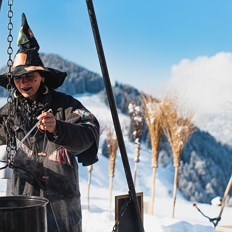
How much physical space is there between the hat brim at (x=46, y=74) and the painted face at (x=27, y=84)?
2cm

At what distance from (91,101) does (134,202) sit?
23100 mm

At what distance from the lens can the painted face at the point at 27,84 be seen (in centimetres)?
141

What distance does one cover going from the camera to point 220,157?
952 inches

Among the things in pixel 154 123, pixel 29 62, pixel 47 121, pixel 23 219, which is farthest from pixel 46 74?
pixel 154 123

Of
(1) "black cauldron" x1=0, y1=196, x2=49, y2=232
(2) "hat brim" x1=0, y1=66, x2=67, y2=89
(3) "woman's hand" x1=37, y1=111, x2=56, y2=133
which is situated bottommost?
(1) "black cauldron" x1=0, y1=196, x2=49, y2=232

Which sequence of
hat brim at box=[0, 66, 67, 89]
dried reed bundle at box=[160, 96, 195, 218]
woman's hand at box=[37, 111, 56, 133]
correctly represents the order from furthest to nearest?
dried reed bundle at box=[160, 96, 195, 218] < hat brim at box=[0, 66, 67, 89] < woman's hand at box=[37, 111, 56, 133]

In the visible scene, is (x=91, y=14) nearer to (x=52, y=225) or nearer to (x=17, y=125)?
(x=17, y=125)

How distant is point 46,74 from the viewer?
4.89 ft

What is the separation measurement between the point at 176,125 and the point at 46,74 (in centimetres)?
311

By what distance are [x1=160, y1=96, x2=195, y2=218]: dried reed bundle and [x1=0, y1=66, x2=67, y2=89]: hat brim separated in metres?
2.99

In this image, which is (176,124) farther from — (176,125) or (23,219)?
(23,219)

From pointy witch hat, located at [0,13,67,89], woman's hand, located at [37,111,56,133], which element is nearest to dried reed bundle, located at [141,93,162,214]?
pointy witch hat, located at [0,13,67,89]

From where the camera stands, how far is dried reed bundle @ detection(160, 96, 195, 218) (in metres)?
4.42

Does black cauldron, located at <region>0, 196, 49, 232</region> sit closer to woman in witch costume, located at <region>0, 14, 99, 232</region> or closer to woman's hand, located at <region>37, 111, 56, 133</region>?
woman's hand, located at <region>37, 111, 56, 133</region>
